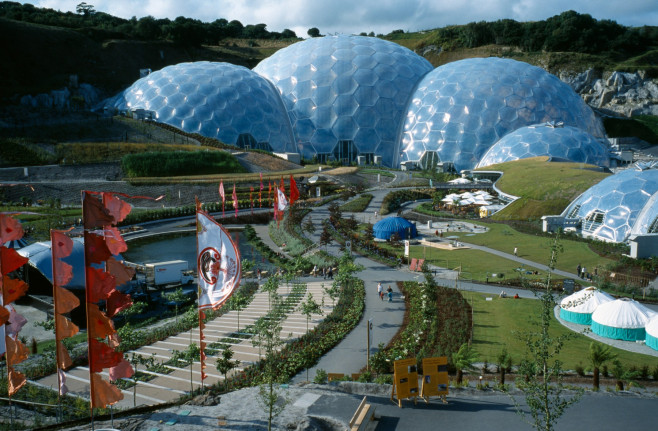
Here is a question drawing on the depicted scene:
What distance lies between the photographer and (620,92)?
83.9 m

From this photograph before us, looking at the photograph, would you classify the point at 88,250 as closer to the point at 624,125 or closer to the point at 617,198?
the point at 617,198

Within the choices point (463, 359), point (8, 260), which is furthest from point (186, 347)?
point (8, 260)

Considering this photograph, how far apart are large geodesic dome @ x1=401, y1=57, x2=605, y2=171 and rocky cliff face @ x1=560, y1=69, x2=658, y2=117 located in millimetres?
27204

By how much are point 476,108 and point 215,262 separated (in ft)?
162

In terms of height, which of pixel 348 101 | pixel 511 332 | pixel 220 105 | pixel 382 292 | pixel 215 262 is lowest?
pixel 382 292

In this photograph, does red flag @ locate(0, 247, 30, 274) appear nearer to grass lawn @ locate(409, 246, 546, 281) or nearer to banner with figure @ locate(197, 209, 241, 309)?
banner with figure @ locate(197, 209, 241, 309)

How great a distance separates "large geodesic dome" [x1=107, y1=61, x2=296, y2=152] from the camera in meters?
56.2

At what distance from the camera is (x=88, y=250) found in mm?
A: 8438

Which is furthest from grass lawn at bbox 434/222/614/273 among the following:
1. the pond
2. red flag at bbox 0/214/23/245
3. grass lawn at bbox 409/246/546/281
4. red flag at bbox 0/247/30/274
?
red flag at bbox 0/214/23/245

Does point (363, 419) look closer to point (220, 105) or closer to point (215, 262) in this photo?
point (215, 262)

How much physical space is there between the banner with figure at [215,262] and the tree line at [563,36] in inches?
3943

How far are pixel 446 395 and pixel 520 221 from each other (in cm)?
2687

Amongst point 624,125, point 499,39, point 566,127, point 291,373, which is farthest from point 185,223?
point 499,39

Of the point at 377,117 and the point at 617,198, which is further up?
the point at 377,117
